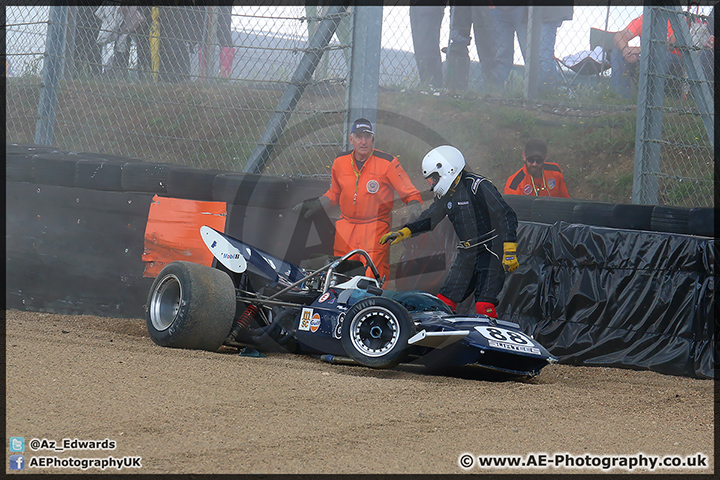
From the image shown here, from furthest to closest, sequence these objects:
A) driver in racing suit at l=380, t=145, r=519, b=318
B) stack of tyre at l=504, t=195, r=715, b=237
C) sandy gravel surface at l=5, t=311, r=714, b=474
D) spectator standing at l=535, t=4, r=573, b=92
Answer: spectator standing at l=535, t=4, r=573, b=92 < stack of tyre at l=504, t=195, r=715, b=237 < driver in racing suit at l=380, t=145, r=519, b=318 < sandy gravel surface at l=5, t=311, r=714, b=474

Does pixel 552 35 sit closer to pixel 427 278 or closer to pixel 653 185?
pixel 653 185

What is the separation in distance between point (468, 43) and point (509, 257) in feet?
21.2

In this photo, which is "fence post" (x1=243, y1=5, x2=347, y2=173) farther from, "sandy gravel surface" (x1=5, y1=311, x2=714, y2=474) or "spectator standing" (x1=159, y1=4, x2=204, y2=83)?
"sandy gravel surface" (x1=5, y1=311, x2=714, y2=474)

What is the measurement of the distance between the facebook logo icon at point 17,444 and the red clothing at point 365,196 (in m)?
3.98

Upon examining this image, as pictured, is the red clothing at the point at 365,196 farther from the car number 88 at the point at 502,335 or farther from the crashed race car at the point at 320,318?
the car number 88 at the point at 502,335

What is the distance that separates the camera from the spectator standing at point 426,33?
10.6m

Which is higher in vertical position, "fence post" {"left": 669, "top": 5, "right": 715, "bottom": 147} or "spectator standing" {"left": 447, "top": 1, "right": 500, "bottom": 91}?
"spectator standing" {"left": 447, "top": 1, "right": 500, "bottom": 91}

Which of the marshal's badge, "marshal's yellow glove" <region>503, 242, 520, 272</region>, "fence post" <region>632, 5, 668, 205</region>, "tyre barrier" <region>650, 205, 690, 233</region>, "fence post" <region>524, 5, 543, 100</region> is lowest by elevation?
"marshal's yellow glove" <region>503, 242, 520, 272</region>

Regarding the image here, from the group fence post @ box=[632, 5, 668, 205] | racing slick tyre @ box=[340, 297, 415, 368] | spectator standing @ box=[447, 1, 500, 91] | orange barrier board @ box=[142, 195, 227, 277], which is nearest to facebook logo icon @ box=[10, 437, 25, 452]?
racing slick tyre @ box=[340, 297, 415, 368]

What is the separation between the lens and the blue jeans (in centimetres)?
1093

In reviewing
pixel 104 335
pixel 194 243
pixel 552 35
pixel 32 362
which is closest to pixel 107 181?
pixel 194 243

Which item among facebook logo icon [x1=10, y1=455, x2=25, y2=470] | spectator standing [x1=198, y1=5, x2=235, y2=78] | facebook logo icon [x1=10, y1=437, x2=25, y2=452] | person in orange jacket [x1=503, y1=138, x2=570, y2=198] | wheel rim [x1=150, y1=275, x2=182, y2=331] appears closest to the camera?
facebook logo icon [x1=10, y1=455, x2=25, y2=470]

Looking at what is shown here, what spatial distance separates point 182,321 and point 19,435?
6.66 ft

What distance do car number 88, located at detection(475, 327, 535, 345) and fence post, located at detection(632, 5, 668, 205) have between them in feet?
8.61
